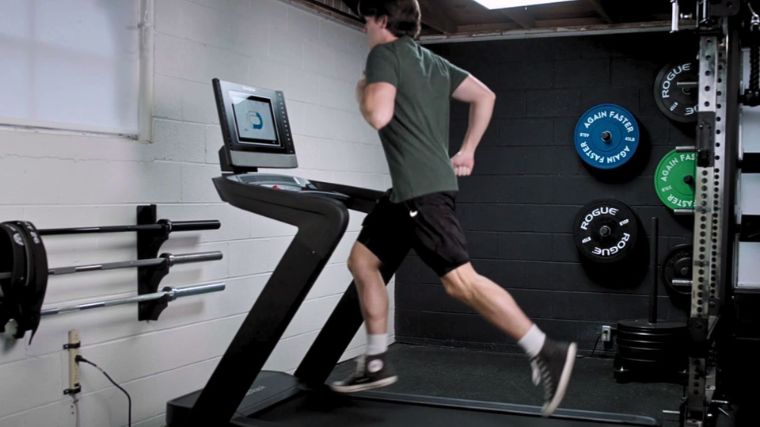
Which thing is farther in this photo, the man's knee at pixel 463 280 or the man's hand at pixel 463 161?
the man's hand at pixel 463 161

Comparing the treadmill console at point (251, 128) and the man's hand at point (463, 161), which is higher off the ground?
the treadmill console at point (251, 128)

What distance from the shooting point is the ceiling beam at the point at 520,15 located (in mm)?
5016

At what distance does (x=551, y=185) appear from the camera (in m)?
5.39

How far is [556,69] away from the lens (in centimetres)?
537

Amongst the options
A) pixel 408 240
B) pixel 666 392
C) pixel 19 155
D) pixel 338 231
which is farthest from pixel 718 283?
pixel 19 155

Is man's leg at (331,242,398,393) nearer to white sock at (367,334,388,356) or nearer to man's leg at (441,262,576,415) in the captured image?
white sock at (367,334,388,356)

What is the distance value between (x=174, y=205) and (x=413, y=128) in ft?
4.86

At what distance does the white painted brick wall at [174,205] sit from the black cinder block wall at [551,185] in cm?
108

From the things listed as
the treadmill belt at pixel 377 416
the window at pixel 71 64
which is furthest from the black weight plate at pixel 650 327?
the window at pixel 71 64

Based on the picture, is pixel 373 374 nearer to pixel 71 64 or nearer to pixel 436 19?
pixel 71 64

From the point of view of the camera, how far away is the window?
2951mm

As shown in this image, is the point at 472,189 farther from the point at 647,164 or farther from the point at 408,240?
the point at 408,240

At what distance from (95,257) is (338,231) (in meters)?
1.22

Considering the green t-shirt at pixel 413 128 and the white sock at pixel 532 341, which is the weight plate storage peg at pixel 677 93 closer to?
the green t-shirt at pixel 413 128
